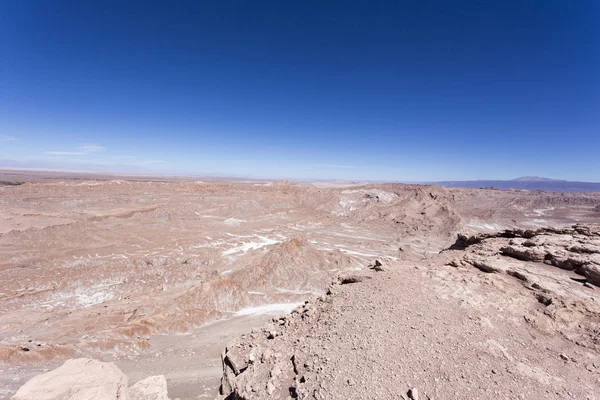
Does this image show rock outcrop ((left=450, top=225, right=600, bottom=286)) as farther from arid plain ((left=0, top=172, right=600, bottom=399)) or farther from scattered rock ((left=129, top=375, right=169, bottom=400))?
scattered rock ((left=129, top=375, right=169, bottom=400))

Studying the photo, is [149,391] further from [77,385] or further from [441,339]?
[441,339]

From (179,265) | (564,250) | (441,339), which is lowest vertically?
(179,265)

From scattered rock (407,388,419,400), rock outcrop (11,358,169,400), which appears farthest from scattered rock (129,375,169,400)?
scattered rock (407,388,419,400)

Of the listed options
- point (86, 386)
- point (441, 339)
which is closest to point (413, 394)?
point (441, 339)

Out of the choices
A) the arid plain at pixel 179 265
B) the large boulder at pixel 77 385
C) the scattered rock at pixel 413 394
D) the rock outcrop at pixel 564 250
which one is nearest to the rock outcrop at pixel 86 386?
the large boulder at pixel 77 385

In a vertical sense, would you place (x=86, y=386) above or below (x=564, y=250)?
below

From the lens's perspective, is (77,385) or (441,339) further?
(77,385)
